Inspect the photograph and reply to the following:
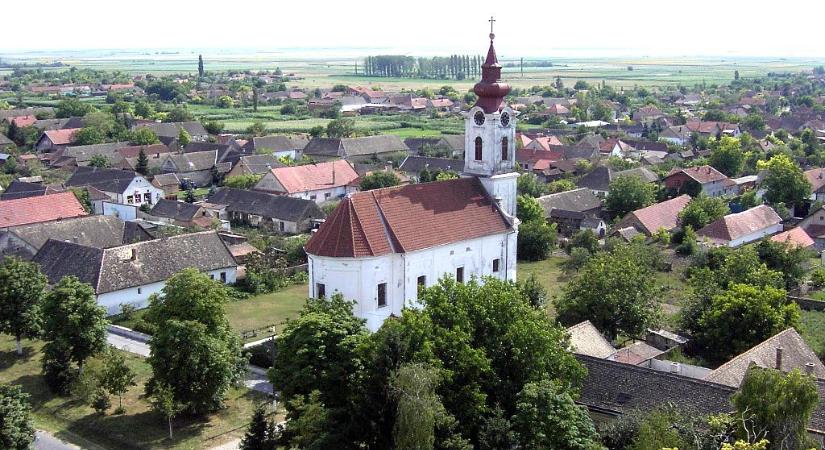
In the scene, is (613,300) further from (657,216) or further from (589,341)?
(657,216)

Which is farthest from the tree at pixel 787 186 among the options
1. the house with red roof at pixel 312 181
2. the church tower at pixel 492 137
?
the church tower at pixel 492 137

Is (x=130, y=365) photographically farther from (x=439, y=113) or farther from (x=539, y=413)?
(x=439, y=113)

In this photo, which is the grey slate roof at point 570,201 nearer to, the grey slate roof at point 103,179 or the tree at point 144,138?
the grey slate roof at point 103,179

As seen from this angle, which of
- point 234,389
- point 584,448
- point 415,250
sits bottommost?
point 234,389

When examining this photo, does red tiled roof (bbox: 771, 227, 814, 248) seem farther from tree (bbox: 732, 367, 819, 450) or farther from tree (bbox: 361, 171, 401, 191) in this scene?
tree (bbox: 732, 367, 819, 450)

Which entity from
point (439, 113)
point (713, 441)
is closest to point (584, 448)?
point (713, 441)

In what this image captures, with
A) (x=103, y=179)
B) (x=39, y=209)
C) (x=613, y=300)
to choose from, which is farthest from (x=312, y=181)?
(x=613, y=300)

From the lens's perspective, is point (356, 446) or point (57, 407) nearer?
point (356, 446)
